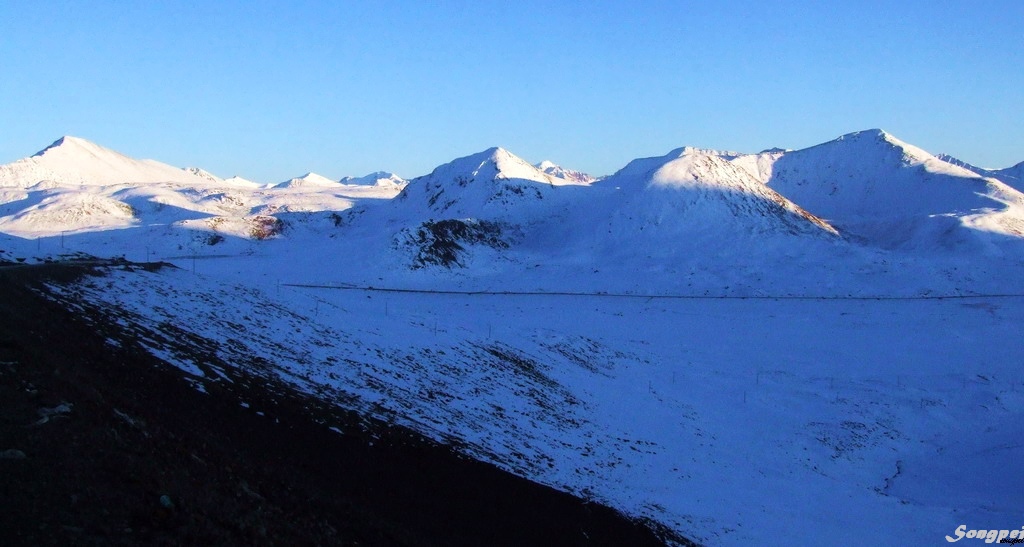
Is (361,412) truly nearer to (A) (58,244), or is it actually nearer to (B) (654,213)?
(A) (58,244)

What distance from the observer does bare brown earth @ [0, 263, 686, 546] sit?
992cm

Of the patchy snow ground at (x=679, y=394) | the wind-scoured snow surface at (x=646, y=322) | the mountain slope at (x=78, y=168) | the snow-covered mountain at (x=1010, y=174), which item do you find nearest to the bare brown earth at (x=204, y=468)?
the wind-scoured snow surface at (x=646, y=322)

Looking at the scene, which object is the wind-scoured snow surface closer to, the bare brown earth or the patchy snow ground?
the patchy snow ground

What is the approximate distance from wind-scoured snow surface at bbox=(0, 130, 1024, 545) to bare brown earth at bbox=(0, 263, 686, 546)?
1.63 meters

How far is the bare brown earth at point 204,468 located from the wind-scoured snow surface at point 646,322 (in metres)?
1.63

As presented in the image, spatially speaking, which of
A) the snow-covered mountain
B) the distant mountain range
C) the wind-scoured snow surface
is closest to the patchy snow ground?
the wind-scoured snow surface

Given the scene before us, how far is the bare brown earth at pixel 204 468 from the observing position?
32.6 feet

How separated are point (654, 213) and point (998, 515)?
211ft

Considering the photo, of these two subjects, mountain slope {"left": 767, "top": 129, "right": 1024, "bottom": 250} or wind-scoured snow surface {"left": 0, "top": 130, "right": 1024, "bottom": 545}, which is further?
mountain slope {"left": 767, "top": 129, "right": 1024, "bottom": 250}

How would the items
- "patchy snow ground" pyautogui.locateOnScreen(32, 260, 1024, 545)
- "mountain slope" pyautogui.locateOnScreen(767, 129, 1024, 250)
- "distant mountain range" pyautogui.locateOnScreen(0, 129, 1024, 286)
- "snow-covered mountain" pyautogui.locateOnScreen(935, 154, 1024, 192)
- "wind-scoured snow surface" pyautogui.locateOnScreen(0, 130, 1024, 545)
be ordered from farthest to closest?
"snow-covered mountain" pyautogui.locateOnScreen(935, 154, 1024, 192) < "mountain slope" pyautogui.locateOnScreen(767, 129, 1024, 250) < "distant mountain range" pyautogui.locateOnScreen(0, 129, 1024, 286) < "wind-scoured snow surface" pyautogui.locateOnScreen(0, 130, 1024, 545) < "patchy snow ground" pyautogui.locateOnScreen(32, 260, 1024, 545)

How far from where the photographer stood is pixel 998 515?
87.3 ft

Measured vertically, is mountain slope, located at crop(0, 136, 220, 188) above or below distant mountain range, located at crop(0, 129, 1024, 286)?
above

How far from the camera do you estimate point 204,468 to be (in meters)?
13.1

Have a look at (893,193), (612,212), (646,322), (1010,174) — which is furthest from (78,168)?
(1010,174)
